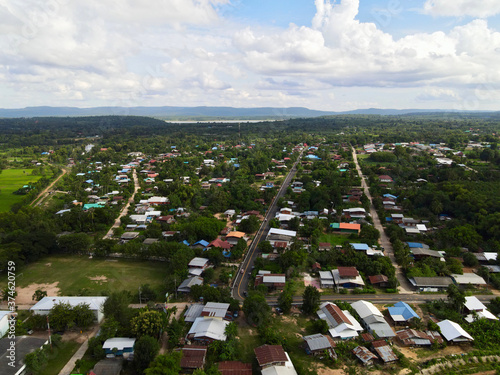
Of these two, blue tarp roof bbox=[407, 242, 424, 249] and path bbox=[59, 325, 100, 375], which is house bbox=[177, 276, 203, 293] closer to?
path bbox=[59, 325, 100, 375]

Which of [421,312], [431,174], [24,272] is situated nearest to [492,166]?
[431,174]

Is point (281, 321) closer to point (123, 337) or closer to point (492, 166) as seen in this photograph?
point (123, 337)

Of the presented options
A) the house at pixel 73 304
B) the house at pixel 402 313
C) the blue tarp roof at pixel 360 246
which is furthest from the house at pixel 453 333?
the house at pixel 73 304

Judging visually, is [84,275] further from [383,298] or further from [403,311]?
[403,311]

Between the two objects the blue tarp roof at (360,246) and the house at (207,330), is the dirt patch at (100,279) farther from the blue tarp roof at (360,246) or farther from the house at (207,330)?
the blue tarp roof at (360,246)

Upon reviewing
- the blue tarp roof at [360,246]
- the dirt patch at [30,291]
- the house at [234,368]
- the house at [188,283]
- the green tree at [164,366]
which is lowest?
the dirt patch at [30,291]
